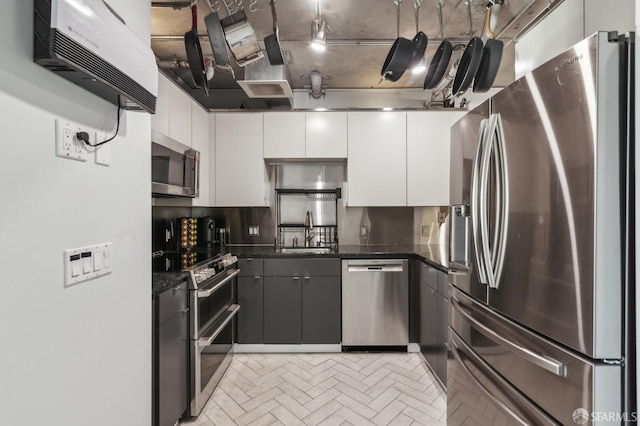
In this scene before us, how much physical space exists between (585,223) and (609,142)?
23cm

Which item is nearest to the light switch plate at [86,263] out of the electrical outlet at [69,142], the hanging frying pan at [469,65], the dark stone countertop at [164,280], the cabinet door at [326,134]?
the electrical outlet at [69,142]

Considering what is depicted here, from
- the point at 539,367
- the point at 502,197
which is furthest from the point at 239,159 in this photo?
the point at 539,367

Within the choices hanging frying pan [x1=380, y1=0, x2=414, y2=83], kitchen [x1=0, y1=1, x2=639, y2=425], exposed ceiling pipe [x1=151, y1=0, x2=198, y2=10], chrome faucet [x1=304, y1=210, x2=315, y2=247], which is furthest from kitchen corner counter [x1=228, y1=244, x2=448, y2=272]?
exposed ceiling pipe [x1=151, y1=0, x2=198, y2=10]

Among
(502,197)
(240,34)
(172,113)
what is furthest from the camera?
(172,113)

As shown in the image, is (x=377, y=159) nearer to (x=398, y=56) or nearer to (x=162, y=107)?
(x=398, y=56)

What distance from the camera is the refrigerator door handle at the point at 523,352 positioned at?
3.16ft

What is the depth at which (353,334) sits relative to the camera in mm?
2924

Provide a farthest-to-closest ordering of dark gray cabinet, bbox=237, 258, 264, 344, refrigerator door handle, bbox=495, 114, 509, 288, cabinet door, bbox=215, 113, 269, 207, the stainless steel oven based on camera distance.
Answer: cabinet door, bbox=215, 113, 269, 207 → dark gray cabinet, bbox=237, 258, 264, 344 → the stainless steel oven → refrigerator door handle, bbox=495, 114, 509, 288

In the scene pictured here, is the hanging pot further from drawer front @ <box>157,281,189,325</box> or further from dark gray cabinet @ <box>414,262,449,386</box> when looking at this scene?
dark gray cabinet @ <box>414,262,449,386</box>

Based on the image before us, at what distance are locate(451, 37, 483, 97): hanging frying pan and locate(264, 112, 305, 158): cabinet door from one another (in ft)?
5.28

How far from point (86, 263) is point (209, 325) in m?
1.29

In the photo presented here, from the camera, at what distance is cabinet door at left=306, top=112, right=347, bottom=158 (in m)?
3.20

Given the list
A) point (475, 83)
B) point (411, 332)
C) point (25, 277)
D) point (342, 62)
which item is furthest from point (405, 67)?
point (411, 332)

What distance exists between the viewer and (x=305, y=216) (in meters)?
3.52
